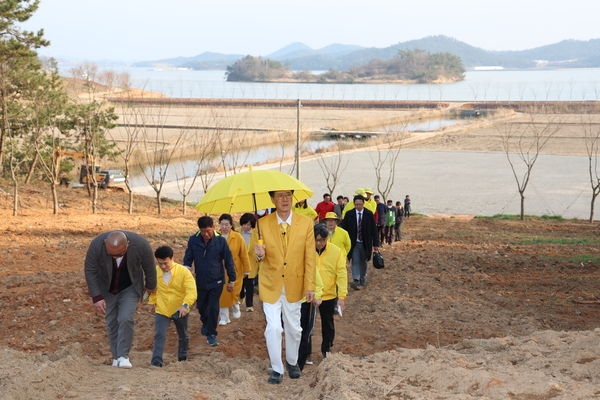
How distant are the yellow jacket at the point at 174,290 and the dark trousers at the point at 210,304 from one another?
87 centimetres

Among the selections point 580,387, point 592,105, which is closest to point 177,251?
point 580,387

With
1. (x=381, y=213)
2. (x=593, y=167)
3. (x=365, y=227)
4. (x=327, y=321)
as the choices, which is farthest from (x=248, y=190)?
(x=593, y=167)

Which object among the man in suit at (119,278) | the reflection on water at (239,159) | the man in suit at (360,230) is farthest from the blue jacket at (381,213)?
Result: the reflection on water at (239,159)

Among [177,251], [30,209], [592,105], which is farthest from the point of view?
[592,105]

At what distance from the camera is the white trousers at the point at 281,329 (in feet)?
21.0

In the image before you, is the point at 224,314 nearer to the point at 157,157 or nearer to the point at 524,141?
the point at 157,157

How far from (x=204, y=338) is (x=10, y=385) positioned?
121 inches

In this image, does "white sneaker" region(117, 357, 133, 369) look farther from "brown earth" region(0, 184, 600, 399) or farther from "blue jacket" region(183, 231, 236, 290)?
"blue jacket" region(183, 231, 236, 290)

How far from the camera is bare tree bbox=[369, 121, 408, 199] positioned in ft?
104

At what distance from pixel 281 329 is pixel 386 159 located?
1601 inches

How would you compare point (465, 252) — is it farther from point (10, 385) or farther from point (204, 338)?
point (10, 385)

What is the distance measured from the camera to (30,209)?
71.1 feet

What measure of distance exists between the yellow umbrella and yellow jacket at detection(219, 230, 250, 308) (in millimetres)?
1039

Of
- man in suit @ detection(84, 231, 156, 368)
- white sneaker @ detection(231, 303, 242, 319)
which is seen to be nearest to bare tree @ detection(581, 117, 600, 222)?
white sneaker @ detection(231, 303, 242, 319)
